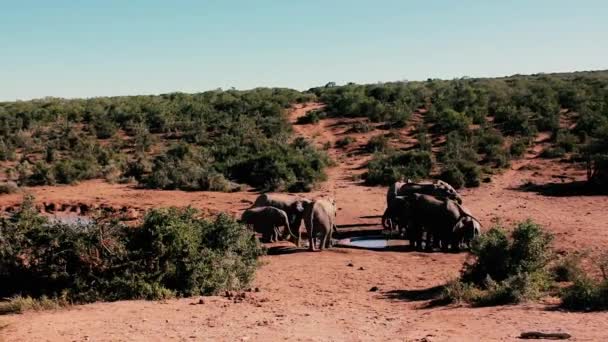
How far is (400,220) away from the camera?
57.3ft

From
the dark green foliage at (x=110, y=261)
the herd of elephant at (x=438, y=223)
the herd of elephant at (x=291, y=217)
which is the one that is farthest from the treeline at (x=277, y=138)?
the dark green foliage at (x=110, y=261)

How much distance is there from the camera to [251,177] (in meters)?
27.1

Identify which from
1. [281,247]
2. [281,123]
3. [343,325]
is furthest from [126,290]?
[281,123]

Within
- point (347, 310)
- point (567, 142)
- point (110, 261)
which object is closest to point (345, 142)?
point (567, 142)

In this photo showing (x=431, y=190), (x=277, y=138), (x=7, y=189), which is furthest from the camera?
(x=277, y=138)

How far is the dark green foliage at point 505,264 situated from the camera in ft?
37.2

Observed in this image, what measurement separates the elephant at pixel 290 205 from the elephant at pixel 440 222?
2.84m

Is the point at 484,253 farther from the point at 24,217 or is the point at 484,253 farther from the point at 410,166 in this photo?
the point at 410,166

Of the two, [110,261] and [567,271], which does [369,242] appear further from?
[110,261]

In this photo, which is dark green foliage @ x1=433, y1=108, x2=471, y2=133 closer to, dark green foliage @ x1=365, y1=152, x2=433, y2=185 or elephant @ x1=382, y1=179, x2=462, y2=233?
dark green foliage @ x1=365, y1=152, x2=433, y2=185

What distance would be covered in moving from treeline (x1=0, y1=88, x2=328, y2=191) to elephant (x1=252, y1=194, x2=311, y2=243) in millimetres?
7381

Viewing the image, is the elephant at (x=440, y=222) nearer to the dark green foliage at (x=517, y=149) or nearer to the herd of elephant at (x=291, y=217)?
the herd of elephant at (x=291, y=217)

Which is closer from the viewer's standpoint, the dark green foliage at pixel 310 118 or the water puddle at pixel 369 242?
the water puddle at pixel 369 242

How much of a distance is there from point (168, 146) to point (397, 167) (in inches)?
543
